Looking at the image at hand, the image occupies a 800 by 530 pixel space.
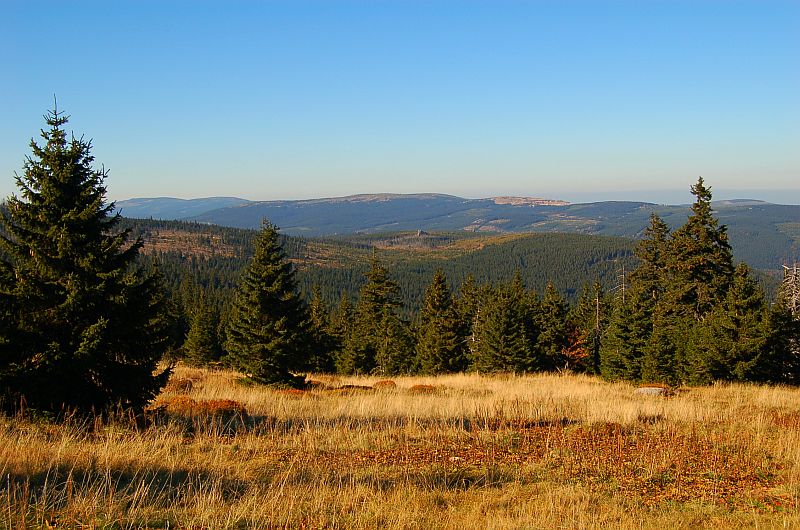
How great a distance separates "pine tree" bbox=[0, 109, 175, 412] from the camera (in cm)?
887

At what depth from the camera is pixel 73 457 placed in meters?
6.32

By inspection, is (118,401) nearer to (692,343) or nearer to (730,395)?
(730,395)

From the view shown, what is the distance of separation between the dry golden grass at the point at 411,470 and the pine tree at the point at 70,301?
85 cm

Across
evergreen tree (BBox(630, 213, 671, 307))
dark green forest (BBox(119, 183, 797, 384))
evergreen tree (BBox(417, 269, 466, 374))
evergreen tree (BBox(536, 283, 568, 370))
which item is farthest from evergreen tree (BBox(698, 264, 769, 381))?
evergreen tree (BBox(417, 269, 466, 374))

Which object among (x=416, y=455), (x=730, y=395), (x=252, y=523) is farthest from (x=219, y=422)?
(x=730, y=395)

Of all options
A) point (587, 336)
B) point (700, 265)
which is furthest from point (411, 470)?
point (587, 336)

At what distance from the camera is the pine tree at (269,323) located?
24922 millimetres

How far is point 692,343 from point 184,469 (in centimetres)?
3141

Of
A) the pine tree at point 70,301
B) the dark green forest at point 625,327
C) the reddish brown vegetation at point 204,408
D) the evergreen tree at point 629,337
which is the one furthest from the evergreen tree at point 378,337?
the pine tree at point 70,301

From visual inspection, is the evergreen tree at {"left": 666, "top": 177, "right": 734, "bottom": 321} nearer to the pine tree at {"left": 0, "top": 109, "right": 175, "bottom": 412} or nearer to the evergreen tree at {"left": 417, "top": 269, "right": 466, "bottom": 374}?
the evergreen tree at {"left": 417, "top": 269, "right": 466, "bottom": 374}

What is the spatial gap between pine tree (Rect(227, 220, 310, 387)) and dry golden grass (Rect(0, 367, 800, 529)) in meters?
13.8

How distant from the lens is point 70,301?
8.93 m

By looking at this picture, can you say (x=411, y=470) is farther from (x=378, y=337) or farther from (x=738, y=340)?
(x=378, y=337)

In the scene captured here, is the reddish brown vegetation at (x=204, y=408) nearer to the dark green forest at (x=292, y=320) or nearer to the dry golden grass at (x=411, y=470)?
the dry golden grass at (x=411, y=470)
